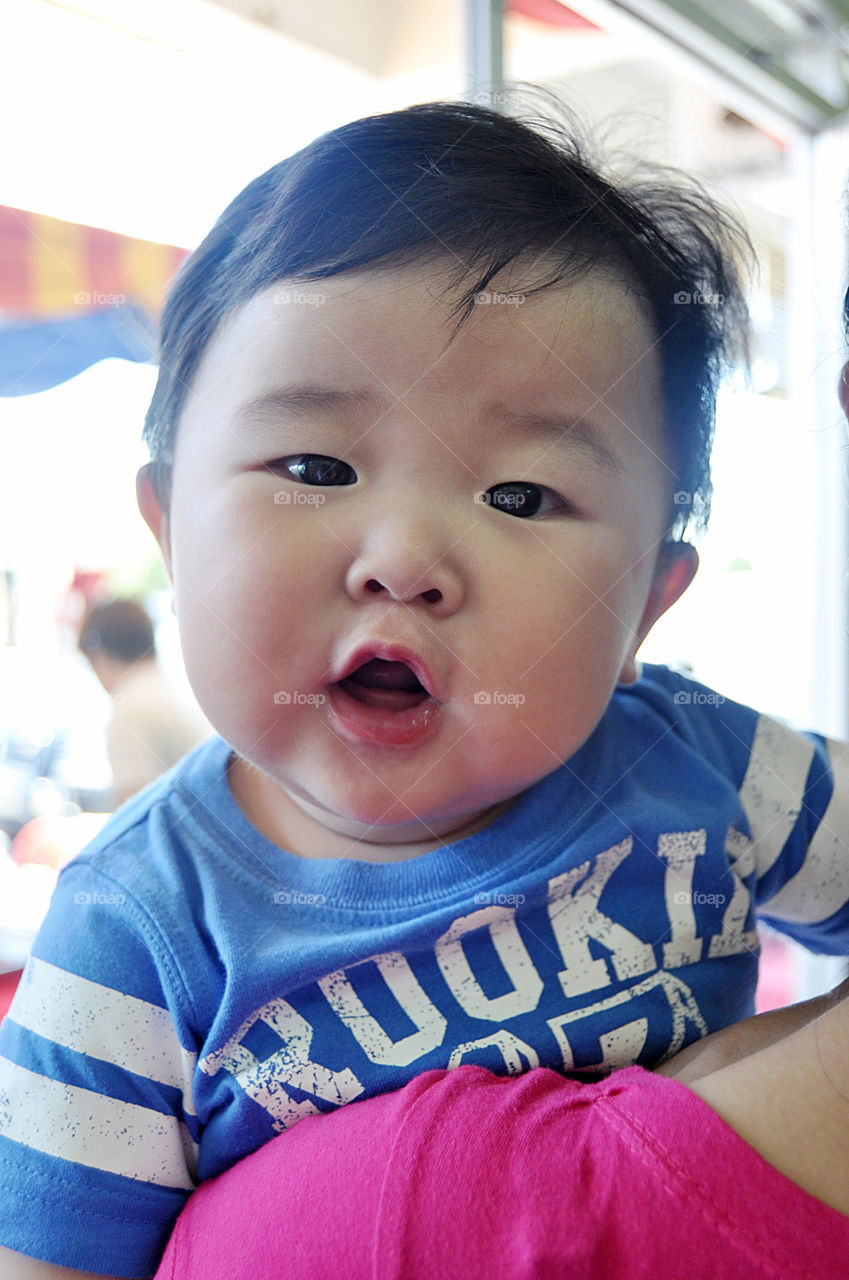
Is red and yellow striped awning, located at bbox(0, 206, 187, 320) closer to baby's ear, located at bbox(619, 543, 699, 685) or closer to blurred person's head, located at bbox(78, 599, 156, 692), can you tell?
blurred person's head, located at bbox(78, 599, 156, 692)

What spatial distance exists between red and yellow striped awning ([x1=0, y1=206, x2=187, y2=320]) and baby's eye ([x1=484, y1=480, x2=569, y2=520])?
48.2 inches

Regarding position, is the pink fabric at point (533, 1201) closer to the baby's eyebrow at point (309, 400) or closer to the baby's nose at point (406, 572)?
the baby's nose at point (406, 572)

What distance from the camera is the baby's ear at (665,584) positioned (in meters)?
0.74

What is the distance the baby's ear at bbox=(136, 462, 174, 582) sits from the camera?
0.71 meters

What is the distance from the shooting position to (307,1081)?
0.59 metres

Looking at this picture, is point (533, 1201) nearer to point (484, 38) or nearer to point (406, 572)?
point (406, 572)

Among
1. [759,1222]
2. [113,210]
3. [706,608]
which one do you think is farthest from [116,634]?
[759,1222]

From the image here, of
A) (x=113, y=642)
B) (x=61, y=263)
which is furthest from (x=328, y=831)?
(x=113, y=642)

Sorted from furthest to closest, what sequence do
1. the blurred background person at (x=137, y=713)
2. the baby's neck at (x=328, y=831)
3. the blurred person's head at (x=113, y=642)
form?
the blurred person's head at (x=113, y=642)
the blurred background person at (x=137, y=713)
the baby's neck at (x=328, y=831)

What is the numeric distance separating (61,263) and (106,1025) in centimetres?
164

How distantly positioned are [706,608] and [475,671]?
1.94 meters

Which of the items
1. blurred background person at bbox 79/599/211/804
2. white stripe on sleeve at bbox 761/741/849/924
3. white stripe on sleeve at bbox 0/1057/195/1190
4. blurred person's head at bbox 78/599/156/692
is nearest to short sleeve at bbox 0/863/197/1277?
white stripe on sleeve at bbox 0/1057/195/1190

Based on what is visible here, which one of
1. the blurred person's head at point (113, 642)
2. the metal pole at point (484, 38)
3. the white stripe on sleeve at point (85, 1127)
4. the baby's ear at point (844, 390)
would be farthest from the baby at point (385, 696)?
the blurred person's head at point (113, 642)

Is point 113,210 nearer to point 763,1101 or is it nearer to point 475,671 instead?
point 475,671
